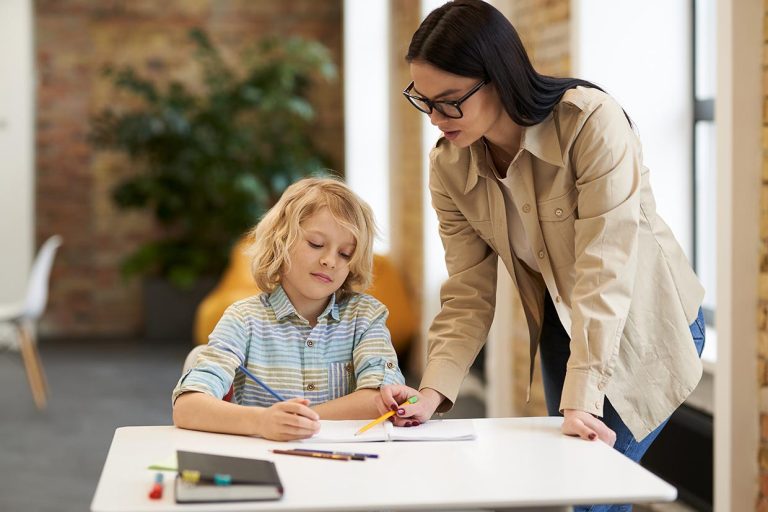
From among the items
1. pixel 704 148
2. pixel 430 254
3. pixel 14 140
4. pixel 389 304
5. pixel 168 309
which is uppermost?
pixel 14 140

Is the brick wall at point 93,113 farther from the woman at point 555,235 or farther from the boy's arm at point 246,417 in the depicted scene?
the boy's arm at point 246,417

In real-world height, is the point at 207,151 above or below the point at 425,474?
above

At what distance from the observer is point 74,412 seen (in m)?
5.41

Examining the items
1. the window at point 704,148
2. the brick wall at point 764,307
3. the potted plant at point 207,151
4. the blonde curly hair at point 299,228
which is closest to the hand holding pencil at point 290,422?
the blonde curly hair at point 299,228

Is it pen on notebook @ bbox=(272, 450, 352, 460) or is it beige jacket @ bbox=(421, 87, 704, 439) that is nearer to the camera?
pen on notebook @ bbox=(272, 450, 352, 460)

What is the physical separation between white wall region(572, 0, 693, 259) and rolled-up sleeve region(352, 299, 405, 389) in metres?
1.87

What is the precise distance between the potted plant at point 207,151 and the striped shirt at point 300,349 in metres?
5.56

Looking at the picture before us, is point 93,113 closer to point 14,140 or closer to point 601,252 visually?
point 14,140

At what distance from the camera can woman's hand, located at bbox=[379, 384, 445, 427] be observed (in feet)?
6.08

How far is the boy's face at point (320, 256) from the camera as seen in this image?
79.8 inches

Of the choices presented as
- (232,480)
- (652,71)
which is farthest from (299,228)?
(652,71)

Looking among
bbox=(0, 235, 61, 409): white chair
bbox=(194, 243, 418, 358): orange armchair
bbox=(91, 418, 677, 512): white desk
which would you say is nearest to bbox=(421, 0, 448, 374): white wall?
bbox=(194, 243, 418, 358): orange armchair

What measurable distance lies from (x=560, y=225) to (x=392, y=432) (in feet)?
1.64

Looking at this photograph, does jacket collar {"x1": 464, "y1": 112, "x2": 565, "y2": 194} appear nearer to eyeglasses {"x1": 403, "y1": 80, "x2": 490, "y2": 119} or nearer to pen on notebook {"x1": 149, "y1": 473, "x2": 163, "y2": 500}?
eyeglasses {"x1": 403, "y1": 80, "x2": 490, "y2": 119}
